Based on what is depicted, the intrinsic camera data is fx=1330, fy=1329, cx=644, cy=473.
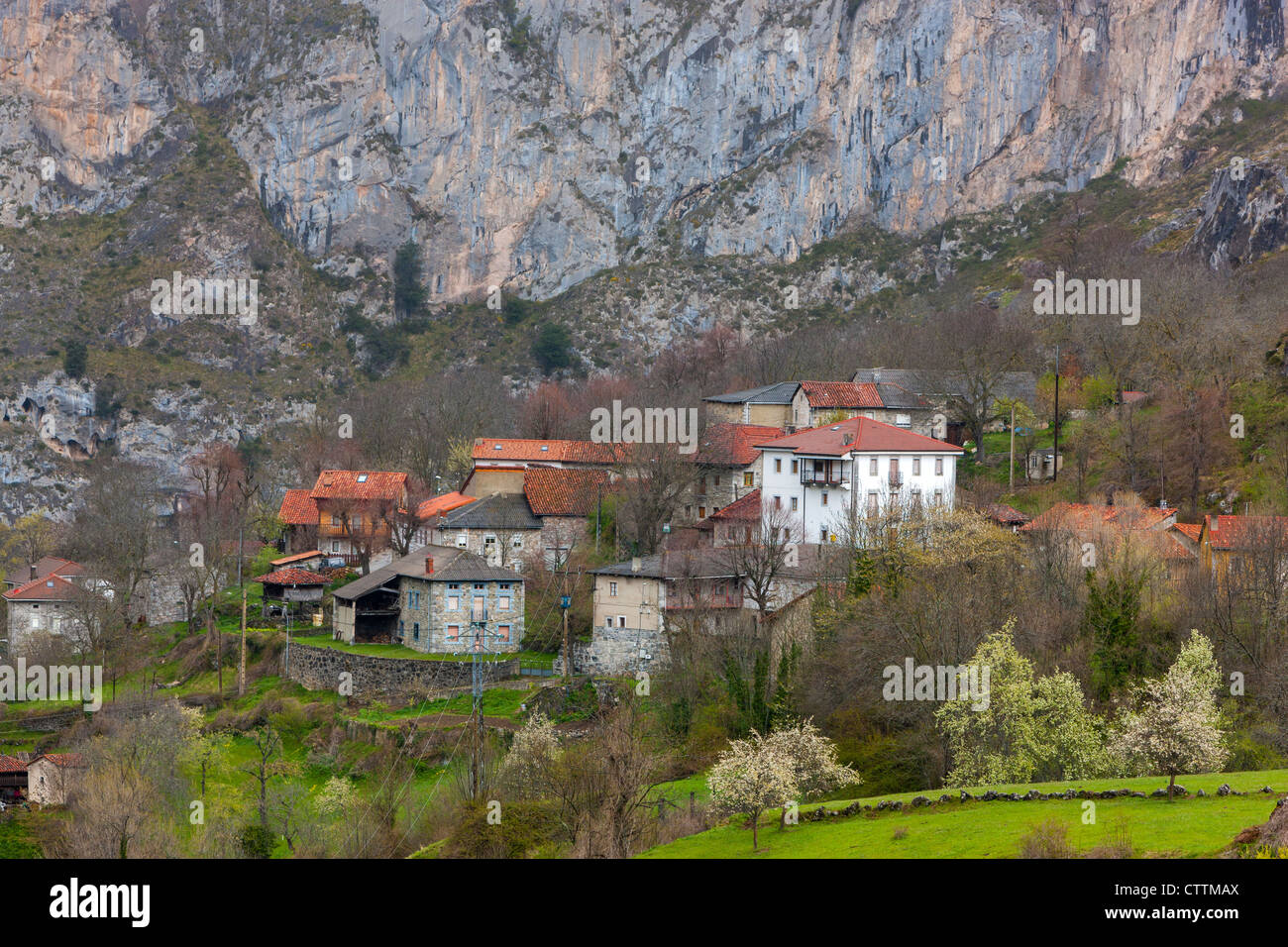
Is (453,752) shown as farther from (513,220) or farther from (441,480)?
(513,220)

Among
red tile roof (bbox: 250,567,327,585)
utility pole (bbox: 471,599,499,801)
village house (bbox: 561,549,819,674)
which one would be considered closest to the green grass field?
utility pole (bbox: 471,599,499,801)

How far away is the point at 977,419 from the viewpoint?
74625 mm

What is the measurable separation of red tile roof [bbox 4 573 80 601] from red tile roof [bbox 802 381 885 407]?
1590 inches

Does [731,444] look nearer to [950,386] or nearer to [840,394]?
[840,394]

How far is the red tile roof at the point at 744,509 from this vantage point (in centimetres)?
6266

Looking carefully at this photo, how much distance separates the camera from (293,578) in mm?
67938

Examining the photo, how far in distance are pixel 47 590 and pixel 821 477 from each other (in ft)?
134

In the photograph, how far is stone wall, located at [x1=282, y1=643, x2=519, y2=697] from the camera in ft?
182

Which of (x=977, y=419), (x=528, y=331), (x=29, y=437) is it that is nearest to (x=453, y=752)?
(x=977, y=419)

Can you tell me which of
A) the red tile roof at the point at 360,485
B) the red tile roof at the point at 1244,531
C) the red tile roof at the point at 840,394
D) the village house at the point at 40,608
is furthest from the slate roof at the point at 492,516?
the red tile roof at the point at 1244,531

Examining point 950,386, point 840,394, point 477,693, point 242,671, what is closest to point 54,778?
point 242,671

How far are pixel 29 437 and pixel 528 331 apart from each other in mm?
58699

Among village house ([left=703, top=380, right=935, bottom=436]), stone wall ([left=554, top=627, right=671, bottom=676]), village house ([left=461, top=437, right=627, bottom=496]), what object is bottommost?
stone wall ([left=554, top=627, right=671, bottom=676])

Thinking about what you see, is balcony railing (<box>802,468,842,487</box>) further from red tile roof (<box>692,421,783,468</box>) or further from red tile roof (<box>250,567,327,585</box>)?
red tile roof (<box>250,567,327,585</box>)
